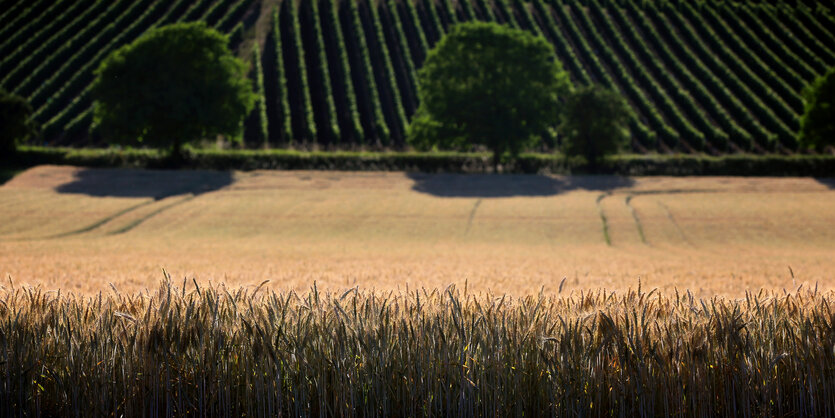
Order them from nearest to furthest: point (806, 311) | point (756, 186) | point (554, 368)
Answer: point (554, 368)
point (806, 311)
point (756, 186)

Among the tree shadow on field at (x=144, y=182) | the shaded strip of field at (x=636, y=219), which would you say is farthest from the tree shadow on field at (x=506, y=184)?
the tree shadow on field at (x=144, y=182)

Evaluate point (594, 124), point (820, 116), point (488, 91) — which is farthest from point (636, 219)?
point (820, 116)

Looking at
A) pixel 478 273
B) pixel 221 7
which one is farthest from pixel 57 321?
pixel 221 7

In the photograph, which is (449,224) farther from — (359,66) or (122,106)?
(359,66)

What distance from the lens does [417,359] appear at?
4.89 meters

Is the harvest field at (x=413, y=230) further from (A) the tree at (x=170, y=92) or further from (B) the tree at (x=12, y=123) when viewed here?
(B) the tree at (x=12, y=123)

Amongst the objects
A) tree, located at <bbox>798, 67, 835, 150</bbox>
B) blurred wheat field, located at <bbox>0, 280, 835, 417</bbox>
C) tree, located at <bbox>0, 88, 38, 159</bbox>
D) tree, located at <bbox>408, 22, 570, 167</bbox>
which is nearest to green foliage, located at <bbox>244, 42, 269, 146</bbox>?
tree, located at <bbox>408, 22, 570, 167</bbox>

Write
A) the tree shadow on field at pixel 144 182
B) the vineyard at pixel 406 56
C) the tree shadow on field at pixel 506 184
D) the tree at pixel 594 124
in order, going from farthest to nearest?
the vineyard at pixel 406 56 → the tree at pixel 594 124 → the tree shadow on field at pixel 506 184 → the tree shadow on field at pixel 144 182

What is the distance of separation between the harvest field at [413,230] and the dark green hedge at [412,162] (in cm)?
252

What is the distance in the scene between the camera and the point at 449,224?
24109 mm

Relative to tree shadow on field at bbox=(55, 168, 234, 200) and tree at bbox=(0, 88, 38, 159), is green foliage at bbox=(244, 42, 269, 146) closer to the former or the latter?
tree shadow on field at bbox=(55, 168, 234, 200)

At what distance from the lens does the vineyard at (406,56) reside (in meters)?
53.0

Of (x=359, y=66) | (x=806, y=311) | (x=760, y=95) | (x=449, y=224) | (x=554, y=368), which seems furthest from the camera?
(x=359, y=66)

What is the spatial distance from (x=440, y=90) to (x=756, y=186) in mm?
18151
